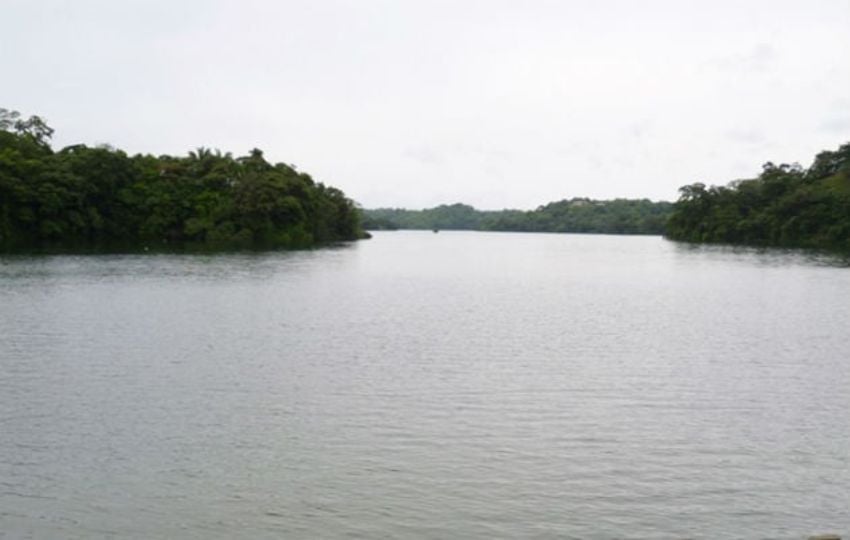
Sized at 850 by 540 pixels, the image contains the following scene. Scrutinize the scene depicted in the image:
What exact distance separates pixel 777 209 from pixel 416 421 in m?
136

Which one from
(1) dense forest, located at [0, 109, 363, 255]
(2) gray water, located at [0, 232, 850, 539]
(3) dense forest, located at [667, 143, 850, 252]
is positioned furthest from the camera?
(3) dense forest, located at [667, 143, 850, 252]

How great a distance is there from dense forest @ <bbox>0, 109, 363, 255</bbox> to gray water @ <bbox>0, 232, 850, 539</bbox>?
58.9 m

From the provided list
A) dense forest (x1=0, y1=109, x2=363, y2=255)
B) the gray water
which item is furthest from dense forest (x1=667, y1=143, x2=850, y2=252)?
the gray water

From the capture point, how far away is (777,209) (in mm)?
138750

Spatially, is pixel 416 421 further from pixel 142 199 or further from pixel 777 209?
pixel 777 209

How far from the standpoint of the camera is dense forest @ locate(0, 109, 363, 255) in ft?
309

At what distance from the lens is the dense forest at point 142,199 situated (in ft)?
309

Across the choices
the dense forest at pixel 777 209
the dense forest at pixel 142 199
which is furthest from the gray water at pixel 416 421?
the dense forest at pixel 777 209

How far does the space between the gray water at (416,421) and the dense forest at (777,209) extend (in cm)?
9764

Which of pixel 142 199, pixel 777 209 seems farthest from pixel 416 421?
pixel 777 209

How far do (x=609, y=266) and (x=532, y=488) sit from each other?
231 feet

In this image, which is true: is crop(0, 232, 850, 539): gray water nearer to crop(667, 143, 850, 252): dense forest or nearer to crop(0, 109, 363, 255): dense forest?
crop(0, 109, 363, 255): dense forest

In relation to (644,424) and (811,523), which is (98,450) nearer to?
(644,424)

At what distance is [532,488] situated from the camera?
1452cm
